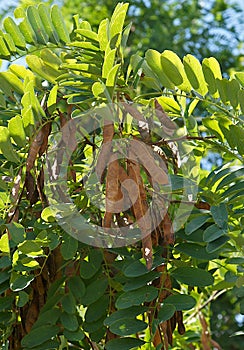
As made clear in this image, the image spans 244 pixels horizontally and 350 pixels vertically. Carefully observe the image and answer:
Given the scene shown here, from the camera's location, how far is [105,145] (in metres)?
0.69

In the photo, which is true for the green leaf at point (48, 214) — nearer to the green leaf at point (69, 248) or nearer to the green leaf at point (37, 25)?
the green leaf at point (69, 248)

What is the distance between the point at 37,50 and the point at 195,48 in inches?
112

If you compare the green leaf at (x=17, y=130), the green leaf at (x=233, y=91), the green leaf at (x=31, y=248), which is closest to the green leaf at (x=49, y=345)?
the green leaf at (x=31, y=248)

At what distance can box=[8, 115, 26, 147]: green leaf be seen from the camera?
70cm

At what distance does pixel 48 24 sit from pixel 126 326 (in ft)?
1.15

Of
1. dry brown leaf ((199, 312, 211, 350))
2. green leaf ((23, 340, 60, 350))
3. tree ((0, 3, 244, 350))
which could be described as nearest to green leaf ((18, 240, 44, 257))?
tree ((0, 3, 244, 350))

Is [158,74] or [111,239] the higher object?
[158,74]

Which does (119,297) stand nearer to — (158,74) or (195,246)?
(195,246)

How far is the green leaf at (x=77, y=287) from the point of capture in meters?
0.74

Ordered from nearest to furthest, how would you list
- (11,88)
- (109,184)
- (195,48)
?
(109,184)
(11,88)
(195,48)

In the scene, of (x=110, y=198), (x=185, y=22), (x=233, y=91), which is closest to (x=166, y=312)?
(x=110, y=198)

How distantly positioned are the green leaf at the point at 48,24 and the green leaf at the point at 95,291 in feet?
0.90

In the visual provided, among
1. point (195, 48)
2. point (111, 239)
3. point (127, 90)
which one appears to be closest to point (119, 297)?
point (111, 239)

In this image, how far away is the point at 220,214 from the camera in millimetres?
691
